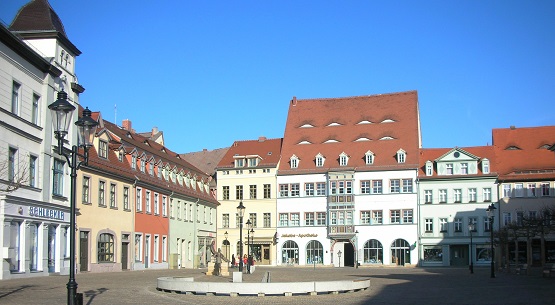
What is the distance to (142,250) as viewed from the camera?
54188 millimetres

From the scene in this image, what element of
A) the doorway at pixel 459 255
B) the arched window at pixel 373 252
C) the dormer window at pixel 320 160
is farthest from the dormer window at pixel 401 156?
the doorway at pixel 459 255

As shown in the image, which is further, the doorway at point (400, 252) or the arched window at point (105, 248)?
the doorway at point (400, 252)

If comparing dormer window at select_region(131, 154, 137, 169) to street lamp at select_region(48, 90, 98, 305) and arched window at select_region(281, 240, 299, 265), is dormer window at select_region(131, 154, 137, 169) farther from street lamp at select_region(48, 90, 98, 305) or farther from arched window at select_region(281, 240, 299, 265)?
street lamp at select_region(48, 90, 98, 305)

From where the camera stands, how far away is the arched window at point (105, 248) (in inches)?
1848

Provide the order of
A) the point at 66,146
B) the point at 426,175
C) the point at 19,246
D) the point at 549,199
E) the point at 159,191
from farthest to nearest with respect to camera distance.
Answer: the point at 426,175, the point at 549,199, the point at 159,191, the point at 66,146, the point at 19,246

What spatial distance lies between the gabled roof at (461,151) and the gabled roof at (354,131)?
47.8 inches

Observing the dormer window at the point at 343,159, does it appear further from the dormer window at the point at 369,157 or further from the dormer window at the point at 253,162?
the dormer window at the point at 253,162

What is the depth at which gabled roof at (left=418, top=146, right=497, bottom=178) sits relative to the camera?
235ft

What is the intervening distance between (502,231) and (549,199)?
62.4ft

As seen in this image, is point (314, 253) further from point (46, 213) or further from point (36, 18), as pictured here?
point (36, 18)

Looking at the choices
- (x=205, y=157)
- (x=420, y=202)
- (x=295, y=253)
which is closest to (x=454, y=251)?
(x=420, y=202)

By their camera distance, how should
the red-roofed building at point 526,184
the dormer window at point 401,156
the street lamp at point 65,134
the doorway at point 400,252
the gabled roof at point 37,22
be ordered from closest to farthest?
the street lamp at point 65,134, the gabled roof at point 37,22, the red-roofed building at point 526,184, the doorway at point 400,252, the dormer window at point 401,156

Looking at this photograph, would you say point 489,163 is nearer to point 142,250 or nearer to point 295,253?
point 295,253

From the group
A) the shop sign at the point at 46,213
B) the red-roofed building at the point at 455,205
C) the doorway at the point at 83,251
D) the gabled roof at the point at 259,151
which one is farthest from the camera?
the gabled roof at the point at 259,151
